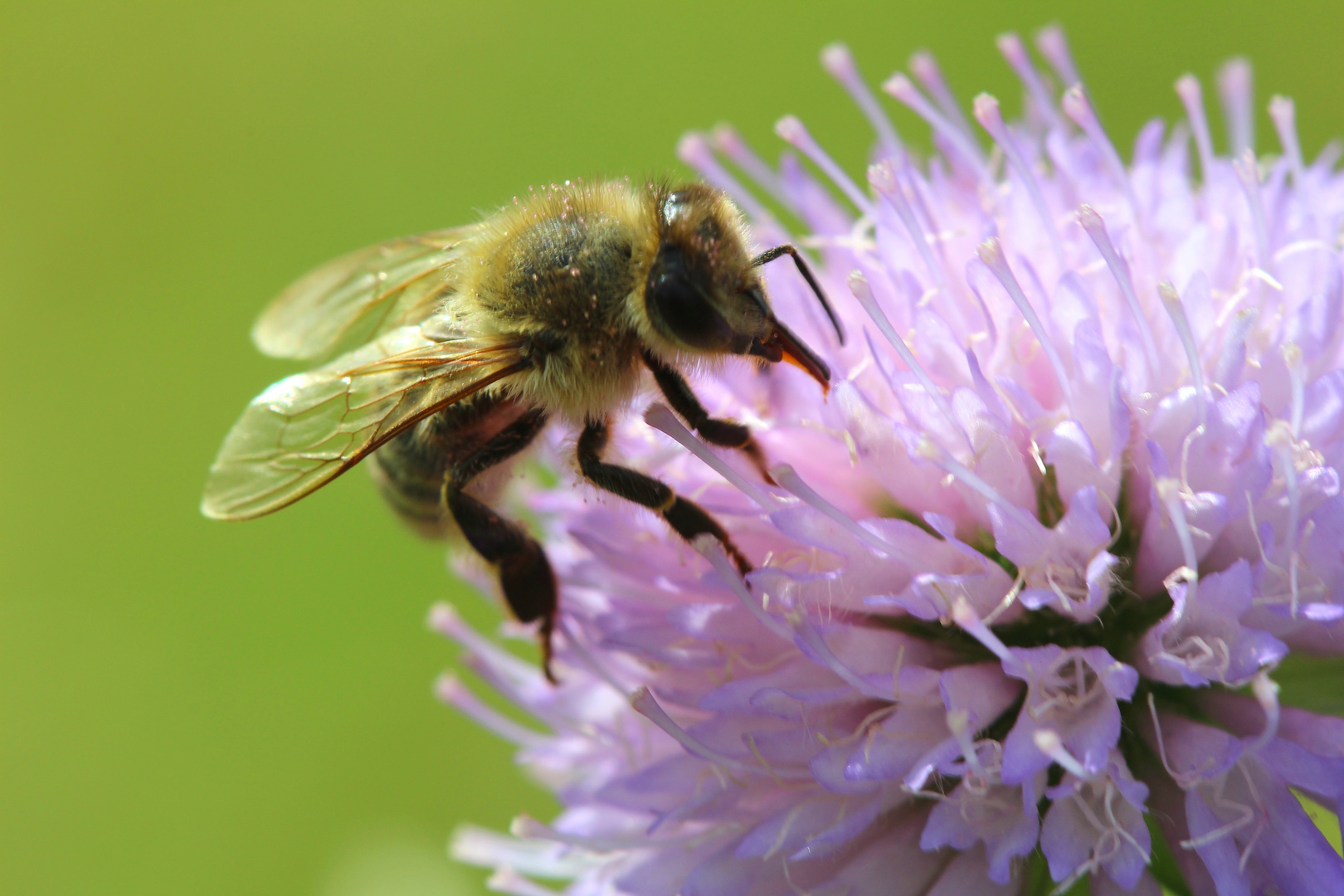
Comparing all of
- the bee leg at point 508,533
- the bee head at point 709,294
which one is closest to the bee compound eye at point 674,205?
the bee head at point 709,294

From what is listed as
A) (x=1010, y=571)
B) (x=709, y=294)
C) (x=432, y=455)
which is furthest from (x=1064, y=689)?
(x=432, y=455)

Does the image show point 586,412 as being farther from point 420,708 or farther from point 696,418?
point 420,708

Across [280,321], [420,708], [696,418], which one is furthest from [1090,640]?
[420,708]

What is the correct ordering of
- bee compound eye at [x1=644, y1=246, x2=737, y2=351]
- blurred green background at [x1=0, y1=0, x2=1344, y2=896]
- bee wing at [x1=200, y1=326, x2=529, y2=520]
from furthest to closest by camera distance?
1. blurred green background at [x1=0, y1=0, x2=1344, y2=896]
2. bee wing at [x1=200, y1=326, x2=529, y2=520]
3. bee compound eye at [x1=644, y1=246, x2=737, y2=351]

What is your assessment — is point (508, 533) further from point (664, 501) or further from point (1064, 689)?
point (1064, 689)

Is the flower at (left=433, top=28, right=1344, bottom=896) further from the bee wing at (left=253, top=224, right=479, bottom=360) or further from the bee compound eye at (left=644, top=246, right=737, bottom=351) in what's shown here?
the bee wing at (left=253, top=224, right=479, bottom=360)

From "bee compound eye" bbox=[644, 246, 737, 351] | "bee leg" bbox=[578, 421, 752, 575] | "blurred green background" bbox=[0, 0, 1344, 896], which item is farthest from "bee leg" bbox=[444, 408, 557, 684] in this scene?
"blurred green background" bbox=[0, 0, 1344, 896]

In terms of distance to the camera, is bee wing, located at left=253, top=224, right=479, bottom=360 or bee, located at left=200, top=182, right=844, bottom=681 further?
bee wing, located at left=253, top=224, right=479, bottom=360

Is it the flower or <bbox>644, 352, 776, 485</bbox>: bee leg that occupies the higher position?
<bbox>644, 352, 776, 485</bbox>: bee leg
